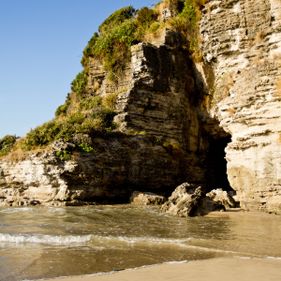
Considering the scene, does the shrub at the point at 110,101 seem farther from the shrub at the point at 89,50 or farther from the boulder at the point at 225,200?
the boulder at the point at 225,200

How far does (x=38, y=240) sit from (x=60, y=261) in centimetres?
244

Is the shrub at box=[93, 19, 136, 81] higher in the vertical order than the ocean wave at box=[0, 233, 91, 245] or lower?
higher

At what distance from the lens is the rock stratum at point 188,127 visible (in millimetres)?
16234

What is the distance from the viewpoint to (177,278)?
21.1 feet

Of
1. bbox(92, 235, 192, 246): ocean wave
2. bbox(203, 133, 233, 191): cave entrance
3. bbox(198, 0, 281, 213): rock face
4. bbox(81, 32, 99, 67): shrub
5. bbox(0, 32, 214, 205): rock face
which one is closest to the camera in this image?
bbox(92, 235, 192, 246): ocean wave

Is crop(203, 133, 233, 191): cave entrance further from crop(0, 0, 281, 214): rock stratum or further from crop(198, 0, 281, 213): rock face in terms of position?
crop(198, 0, 281, 213): rock face

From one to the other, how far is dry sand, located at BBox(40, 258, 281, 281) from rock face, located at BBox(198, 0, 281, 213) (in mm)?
8269

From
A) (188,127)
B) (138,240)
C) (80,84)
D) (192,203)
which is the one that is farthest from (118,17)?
(138,240)

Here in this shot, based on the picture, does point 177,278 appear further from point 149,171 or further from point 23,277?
point 149,171

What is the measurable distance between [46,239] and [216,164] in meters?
17.7

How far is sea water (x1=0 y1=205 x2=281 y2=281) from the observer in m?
7.89

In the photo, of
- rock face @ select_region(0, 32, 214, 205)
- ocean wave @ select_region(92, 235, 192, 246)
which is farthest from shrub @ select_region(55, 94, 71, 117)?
ocean wave @ select_region(92, 235, 192, 246)

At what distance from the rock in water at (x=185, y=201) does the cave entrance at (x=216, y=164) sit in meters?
A: 8.85

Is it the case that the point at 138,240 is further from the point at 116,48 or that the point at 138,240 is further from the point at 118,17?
the point at 118,17
